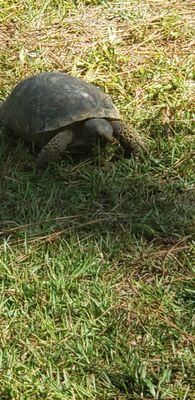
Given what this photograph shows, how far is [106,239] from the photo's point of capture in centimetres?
411

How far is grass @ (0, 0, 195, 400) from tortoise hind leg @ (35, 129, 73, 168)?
0.20 feet

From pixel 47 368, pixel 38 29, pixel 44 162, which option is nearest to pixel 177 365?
pixel 47 368

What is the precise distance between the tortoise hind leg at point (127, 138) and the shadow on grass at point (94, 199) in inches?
3.0

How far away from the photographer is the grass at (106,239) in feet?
11.2

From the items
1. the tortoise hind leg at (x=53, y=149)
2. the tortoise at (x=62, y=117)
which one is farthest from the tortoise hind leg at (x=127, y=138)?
the tortoise hind leg at (x=53, y=149)

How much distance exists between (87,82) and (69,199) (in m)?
1.09

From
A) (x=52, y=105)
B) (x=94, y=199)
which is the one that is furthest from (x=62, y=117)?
(x=94, y=199)

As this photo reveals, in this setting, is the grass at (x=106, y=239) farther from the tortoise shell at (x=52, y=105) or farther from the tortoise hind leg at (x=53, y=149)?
the tortoise shell at (x=52, y=105)

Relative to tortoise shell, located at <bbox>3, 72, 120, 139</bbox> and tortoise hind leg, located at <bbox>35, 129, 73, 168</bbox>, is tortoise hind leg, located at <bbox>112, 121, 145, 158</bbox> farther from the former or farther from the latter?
tortoise hind leg, located at <bbox>35, 129, 73, 168</bbox>

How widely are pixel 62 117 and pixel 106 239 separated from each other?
0.83 m

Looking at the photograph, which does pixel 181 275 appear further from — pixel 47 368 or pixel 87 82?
pixel 87 82

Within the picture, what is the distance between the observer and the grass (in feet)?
11.2

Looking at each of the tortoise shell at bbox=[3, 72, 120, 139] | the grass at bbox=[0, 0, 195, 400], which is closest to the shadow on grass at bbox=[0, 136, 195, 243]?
the grass at bbox=[0, 0, 195, 400]

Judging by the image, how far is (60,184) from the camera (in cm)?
445
